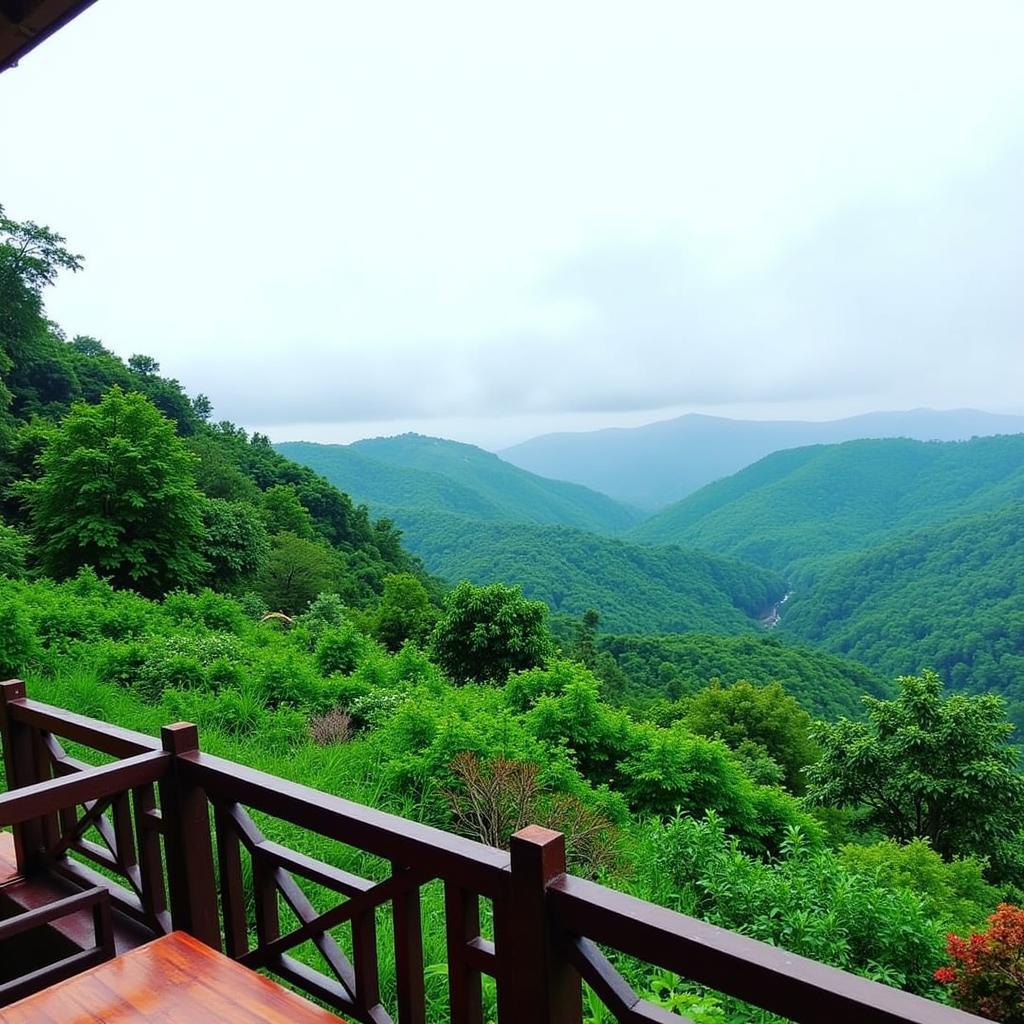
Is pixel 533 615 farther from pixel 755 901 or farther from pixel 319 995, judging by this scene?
pixel 319 995

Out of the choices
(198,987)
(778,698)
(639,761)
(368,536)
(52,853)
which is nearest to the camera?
(198,987)

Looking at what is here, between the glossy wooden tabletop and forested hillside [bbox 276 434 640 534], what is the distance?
74581mm

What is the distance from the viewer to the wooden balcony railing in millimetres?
1088

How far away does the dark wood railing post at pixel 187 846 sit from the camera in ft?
6.61

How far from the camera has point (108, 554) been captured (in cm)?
1259

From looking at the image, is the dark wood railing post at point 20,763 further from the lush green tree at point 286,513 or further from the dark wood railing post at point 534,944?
the lush green tree at point 286,513

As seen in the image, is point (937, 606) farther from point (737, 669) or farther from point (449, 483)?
point (449, 483)

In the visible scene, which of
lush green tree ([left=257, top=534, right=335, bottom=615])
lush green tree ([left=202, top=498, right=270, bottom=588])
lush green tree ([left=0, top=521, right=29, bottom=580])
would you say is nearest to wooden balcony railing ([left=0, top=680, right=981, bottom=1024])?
lush green tree ([left=0, top=521, right=29, bottom=580])

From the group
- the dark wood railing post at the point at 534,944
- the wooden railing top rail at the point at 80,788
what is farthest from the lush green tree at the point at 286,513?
the dark wood railing post at the point at 534,944

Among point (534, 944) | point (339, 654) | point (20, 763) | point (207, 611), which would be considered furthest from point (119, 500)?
point (534, 944)

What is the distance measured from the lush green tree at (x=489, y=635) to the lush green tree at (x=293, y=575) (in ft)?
31.3

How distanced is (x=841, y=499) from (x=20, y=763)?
11344cm

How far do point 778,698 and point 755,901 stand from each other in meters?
18.1

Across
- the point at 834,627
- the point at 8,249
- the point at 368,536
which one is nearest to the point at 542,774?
the point at 8,249
